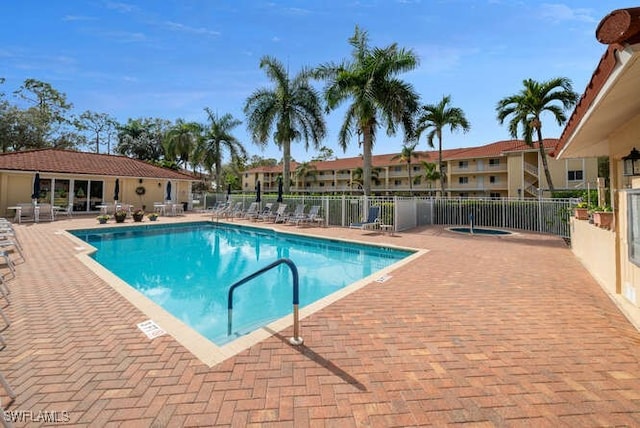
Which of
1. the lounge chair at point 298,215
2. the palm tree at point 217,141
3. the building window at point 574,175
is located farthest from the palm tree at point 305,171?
the building window at point 574,175

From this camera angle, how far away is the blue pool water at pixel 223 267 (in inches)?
222

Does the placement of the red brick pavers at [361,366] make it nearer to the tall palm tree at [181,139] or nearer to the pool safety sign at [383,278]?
the pool safety sign at [383,278]

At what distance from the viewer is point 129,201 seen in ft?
74.6

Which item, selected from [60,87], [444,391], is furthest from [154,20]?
[60,87]

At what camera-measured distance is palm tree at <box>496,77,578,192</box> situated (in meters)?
18.3

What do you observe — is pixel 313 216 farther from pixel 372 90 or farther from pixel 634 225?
pixel 634 225

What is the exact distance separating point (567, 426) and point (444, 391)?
829 millimetres

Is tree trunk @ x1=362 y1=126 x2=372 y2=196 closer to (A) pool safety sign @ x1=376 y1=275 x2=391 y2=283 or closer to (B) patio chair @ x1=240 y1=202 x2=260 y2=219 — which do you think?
(B) patio chair @ x1=240 y1=202 x2=260 y2=219

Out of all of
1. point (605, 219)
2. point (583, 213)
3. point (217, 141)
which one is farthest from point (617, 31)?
point (217, 141)

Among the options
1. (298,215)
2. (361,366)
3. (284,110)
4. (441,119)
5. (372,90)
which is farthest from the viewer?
(441,119)

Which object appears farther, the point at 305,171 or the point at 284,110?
the point at 305,171

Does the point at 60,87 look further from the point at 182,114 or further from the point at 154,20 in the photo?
the point at 154,20

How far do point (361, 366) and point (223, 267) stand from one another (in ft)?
22.7

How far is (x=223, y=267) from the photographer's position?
29.1ft
